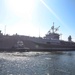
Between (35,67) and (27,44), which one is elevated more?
(27,44)

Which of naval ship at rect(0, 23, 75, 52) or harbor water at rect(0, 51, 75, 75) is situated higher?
naval ship at rect(0, 23, 75, 52)

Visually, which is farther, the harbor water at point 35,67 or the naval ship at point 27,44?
the naval ship at point 27,44

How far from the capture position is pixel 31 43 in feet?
363

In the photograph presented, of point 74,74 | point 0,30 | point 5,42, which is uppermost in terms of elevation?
point 0,30

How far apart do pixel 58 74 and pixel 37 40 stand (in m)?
94.2

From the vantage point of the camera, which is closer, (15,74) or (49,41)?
(15,74)

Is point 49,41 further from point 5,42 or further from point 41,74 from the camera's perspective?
point 41,74

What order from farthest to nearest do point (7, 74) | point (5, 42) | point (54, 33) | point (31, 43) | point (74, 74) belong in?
point (54, 33)
point (31, 43)
point (5, 42)
point (74, 74)
point (7, 74)

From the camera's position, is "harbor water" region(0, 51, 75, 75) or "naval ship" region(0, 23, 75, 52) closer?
"harbor water" region(0, 51, 75, 75)

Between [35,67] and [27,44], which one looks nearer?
[35,67]

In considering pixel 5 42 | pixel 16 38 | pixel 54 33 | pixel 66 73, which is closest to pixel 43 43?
pixel 16 38

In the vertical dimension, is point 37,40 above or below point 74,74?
above

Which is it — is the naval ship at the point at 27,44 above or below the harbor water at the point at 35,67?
above

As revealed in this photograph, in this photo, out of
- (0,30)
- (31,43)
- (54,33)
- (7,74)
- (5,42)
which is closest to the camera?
(7,74)
